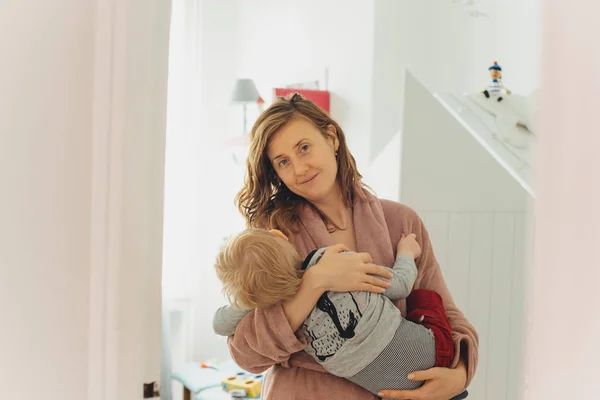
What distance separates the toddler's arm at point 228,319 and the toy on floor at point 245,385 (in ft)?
5.96

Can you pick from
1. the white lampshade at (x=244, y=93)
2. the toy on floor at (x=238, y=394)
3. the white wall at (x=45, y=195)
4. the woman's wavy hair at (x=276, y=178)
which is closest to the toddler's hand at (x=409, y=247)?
the woman's wavy hair at (x=276, y=178)

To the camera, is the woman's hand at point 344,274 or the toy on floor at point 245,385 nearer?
the woman's hand at point 344,274

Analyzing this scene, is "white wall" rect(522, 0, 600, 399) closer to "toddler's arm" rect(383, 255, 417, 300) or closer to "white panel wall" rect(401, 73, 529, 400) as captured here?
"toddler's arm" rect(383, 255, 417, 300)

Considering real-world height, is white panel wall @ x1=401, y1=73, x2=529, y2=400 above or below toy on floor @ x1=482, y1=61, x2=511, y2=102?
below

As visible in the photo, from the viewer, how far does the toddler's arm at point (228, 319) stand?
1.21 m

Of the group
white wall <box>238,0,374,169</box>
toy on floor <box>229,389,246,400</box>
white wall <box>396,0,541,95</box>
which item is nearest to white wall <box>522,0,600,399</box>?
toy on floor <box>229,389,246,400</box>

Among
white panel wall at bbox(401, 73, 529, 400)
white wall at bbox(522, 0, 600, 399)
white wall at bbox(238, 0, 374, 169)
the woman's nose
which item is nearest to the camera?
white wall at bbox(522, 0, 600, 399)

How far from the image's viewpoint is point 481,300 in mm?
2078

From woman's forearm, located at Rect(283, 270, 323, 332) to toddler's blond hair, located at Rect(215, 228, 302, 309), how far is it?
0.01 m

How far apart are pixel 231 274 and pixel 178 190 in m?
2.70

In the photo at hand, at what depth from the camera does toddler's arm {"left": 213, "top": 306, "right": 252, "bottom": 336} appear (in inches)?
47.6

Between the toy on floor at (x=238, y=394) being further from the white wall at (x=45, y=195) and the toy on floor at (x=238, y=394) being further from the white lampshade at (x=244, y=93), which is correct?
the white wall at (x=45, y=195)

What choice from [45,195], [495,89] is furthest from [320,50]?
[45,195]

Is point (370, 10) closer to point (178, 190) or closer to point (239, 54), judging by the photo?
point (239, 54)
